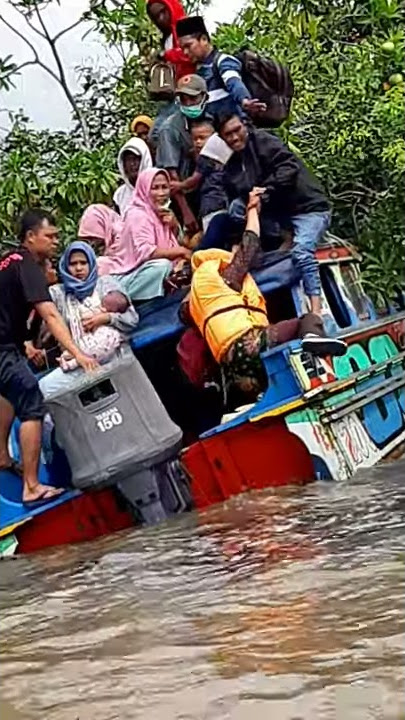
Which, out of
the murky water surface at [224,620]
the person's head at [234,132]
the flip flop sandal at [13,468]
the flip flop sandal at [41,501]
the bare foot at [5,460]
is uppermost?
the person's head at [234,132]

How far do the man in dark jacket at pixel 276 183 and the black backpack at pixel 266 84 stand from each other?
692 millimetres

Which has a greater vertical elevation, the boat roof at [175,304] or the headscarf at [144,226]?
the headscarf at [144,226]

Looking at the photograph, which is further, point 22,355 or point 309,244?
point 309,244

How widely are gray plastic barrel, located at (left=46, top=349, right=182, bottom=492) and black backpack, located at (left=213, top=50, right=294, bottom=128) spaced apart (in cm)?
260

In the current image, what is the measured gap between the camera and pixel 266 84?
844 centimetres

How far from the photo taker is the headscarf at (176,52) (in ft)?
28.8

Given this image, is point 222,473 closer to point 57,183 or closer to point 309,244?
point 309,244

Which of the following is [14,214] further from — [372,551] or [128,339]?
[372,551]

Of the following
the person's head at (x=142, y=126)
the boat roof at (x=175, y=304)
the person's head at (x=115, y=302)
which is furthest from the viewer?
the person's head at (x=142, y=126)

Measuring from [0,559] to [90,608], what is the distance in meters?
Answer: 2.14

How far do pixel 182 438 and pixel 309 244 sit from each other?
1424 millimetres

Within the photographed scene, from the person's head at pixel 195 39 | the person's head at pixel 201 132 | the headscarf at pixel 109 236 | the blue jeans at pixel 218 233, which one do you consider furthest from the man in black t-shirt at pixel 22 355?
the person's head at pixel 195 39

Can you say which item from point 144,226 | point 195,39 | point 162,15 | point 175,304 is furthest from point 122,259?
point 162,15

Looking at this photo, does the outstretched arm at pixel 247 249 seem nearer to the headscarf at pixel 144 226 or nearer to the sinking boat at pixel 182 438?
the sinking boat at pixel 182 438
